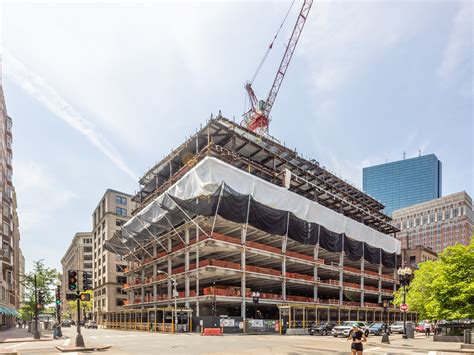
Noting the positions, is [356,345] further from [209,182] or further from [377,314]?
[377,314]

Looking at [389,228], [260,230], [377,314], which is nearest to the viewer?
[260,230]

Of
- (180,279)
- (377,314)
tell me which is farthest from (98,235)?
(377,314)

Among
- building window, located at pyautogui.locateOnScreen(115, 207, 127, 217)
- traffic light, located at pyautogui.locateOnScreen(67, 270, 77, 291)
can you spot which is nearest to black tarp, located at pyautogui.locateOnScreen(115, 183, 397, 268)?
traffic light, located at pyautogui.locateOnScreen(67, 270, 77, 291)

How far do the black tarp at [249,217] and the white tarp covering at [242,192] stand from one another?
1259 millimetres

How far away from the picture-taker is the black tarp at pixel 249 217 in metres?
47.1

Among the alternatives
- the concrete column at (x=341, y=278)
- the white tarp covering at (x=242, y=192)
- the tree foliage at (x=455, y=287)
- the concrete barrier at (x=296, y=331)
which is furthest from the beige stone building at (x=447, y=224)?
the tree foliage at (x=455, y=287)

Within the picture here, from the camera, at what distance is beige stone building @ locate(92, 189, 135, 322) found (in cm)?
9400

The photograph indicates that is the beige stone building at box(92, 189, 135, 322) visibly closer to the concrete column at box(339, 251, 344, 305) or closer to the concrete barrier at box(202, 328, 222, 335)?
the concrete column at box(339, 251, 344, 305)

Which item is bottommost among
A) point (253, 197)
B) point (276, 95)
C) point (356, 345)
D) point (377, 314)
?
point (377, 314)

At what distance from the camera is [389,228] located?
9425cm

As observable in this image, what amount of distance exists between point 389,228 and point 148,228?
210 feet

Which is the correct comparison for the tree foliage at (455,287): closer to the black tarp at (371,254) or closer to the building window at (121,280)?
the black tarp at (371,254)

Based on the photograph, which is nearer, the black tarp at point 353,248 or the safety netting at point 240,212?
the safety netting at point 240,212

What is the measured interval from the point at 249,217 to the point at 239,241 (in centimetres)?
366
